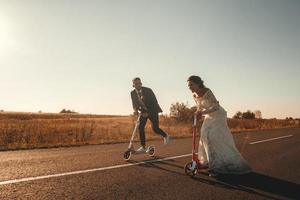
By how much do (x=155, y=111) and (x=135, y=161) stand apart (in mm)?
1887

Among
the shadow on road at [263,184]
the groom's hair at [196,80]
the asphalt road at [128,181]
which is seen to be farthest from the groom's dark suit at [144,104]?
the shadow on road at [263,184]

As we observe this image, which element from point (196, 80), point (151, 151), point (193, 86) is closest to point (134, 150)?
point (151, 151)

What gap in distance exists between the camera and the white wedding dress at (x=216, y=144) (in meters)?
6.95

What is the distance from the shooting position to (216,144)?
702cm

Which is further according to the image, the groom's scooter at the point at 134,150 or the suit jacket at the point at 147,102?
the suit jacket at the point at 147,102

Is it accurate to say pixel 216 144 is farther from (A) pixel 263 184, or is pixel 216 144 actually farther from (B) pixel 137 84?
(B) pixel 137 84

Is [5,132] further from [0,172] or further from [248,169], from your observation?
[248,169]

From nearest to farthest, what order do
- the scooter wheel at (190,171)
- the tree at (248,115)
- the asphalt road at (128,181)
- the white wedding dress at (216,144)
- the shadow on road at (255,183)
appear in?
the asphalt road at (128,181) → the shadow on road at (255,183) → the scooter wheel at (190,171) → the white wedding dress at (216,144) → the tree at (248,115)

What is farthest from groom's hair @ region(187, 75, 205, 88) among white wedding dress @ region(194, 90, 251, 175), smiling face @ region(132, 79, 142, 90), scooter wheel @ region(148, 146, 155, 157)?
scooter wheel @ region(148, 146, 155, 157)

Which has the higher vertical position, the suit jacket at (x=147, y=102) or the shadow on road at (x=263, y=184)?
the suit jacket at (x=147, y=102)

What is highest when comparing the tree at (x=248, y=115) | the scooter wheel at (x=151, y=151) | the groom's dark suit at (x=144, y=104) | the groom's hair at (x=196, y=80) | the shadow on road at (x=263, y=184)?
the tree at (x=248, y=115)

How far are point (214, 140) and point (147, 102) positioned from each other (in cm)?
317

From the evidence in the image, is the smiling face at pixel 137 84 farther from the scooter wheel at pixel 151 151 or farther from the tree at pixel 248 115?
the tree at pixel 248 115

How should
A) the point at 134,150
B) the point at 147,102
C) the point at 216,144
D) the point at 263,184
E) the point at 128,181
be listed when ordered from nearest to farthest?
the point at 128,181
the point at 263,184
the point at 216,144
the point at 134,150
the point at 147,102
